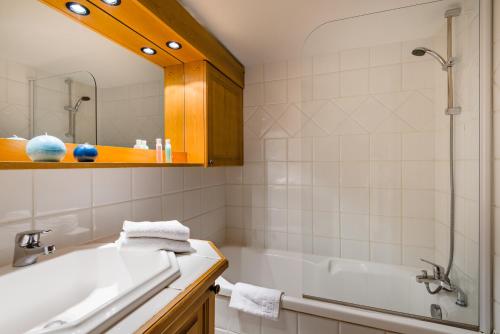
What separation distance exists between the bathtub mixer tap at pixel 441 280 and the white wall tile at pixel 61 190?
177 centimetres

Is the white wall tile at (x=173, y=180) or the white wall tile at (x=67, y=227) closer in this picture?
the white wall tile at (x=67, y=227)

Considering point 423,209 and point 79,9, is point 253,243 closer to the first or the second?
point 423,209

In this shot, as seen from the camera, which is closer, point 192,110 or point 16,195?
point 16,195

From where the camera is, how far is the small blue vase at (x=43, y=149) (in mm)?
827

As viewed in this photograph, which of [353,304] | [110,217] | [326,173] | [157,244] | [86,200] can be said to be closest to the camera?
[157,244]

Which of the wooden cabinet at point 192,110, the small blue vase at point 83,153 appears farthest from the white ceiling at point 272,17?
the small blue vase at point 83,153

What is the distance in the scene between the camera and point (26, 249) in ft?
2.27

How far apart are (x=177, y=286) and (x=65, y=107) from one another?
3.19ft

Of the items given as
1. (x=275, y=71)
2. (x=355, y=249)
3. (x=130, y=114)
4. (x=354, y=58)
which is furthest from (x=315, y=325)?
(x=275, y=71)

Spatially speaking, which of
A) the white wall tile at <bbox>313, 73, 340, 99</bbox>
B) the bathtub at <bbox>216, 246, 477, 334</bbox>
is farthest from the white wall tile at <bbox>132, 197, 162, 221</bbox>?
the white wall tile at <bbox>313, 73, 340, 99</bbox>

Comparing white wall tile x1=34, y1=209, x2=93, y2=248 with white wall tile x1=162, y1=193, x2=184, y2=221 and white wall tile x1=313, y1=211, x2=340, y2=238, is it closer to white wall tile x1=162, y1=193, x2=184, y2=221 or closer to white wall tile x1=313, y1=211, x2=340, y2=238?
white wall tile x1=162, y1=193, x2=184, y2=221

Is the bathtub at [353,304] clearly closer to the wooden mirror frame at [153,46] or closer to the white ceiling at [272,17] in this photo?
the wooden mirror frame at [153,46]

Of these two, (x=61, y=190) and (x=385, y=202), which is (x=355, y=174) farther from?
(x=61, y=190)

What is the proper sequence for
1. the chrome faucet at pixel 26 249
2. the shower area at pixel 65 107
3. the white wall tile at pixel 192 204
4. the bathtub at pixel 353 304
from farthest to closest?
the white wall tile at pixel 192 204 < the bathtub at pixel 353 304 < the shower area at pixel 65 107 < the chrome faucet at pixel 26 249
